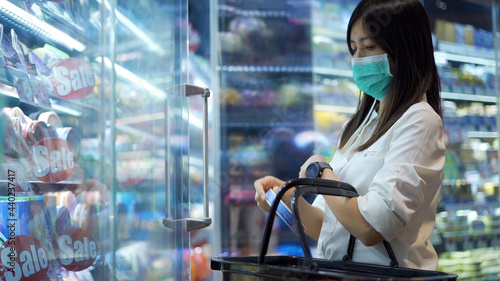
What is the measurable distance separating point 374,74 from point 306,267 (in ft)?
2.10

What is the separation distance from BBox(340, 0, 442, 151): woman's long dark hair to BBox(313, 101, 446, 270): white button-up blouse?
5 centimetres

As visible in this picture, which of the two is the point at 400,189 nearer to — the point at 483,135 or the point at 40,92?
the point at 40,92

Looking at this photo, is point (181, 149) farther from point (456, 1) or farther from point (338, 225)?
point (456, 1)

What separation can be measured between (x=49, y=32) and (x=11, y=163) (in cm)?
44

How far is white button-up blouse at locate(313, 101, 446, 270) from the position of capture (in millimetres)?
1199

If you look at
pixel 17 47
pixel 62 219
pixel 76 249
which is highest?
pixel 17 47

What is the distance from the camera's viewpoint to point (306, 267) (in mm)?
1014

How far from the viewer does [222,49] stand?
13.8 feet

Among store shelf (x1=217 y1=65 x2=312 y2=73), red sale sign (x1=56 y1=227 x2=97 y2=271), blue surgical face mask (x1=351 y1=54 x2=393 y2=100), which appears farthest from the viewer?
store shelf (x1=217 y1=65 x2=312 y2=73)

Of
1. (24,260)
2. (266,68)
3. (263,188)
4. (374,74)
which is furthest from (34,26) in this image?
(266,68)

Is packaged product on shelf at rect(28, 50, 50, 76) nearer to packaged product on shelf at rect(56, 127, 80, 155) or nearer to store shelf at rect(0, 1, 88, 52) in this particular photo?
store shelf at rect(0, 1, 88, 52)

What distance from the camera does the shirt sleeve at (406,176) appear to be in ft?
3.92

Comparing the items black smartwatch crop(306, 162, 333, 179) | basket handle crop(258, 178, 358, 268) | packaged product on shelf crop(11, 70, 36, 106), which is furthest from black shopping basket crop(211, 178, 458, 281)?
packaged product on shelf crop(11, 70, 36, 106)

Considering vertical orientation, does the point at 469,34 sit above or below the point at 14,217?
above
